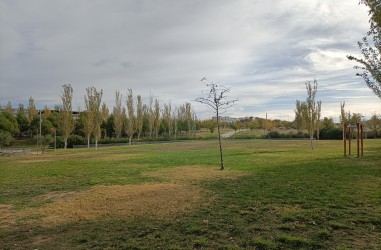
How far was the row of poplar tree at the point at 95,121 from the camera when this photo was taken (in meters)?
45.2

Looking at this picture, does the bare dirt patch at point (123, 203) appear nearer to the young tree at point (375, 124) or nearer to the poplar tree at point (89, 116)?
the poplar tree at point (89, 116)

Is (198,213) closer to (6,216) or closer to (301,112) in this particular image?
(6,216)

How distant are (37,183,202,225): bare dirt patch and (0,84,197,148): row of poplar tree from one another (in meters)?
35.6

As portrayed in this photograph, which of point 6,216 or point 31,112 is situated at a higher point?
point 31,112

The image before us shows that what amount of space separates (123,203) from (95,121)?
133 ft

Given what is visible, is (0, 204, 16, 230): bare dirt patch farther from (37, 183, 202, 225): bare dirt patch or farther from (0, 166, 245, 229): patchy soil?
(37, 183, 202, 225): bare dirt patch

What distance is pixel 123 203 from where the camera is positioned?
841 centimetres

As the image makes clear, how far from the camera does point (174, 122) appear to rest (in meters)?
84.1

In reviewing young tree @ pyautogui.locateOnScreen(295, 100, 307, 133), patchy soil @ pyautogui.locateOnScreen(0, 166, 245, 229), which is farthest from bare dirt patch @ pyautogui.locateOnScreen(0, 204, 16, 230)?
young tree @ pyautogui.locateOnScreen(295, 100, 307, 133)

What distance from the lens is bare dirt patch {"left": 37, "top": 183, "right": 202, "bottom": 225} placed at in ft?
23.8

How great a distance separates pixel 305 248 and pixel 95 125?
45.3 meters

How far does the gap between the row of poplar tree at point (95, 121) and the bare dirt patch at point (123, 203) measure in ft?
117

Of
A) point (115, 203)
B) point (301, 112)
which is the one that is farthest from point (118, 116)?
point (115, 203)

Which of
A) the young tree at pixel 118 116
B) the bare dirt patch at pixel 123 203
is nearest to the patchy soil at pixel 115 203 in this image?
the bare dirt patch at pixel 123 203
